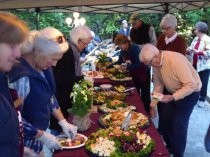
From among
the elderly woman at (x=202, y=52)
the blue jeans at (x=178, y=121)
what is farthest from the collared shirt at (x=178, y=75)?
the elderly woman at (x=202, y=52)

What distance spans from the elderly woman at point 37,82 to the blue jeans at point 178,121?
1.42 m

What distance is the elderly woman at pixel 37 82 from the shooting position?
1665 millimetres

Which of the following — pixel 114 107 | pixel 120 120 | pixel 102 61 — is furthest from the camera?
pixel 102 61

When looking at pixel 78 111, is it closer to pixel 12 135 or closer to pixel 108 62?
pixel 12 135

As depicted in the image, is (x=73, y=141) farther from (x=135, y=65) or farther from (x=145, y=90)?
(x=145, y=90)

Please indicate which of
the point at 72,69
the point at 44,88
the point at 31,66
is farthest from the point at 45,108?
the point at 72,69

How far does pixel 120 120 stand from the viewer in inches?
89.0

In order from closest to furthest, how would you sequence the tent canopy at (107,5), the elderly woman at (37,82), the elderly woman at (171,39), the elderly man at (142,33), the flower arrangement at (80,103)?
the elderly woman at (37,82), the flower arrangement at (80,103), the elderly woman at (171,39), the tent canopy at (107,5), the elderly man at (142,33)

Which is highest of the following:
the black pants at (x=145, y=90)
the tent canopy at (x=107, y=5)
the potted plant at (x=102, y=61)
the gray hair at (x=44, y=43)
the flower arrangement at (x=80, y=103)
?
the tent canopy at (x=107, y=5)

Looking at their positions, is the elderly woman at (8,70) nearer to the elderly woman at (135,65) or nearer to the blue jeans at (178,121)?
the blue jeans at (178,121)

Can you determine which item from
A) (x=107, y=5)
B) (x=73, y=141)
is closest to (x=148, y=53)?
(x=73, y=141)

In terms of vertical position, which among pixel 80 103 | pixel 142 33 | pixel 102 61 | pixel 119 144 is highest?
pixel 142 33

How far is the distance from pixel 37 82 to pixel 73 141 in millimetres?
394

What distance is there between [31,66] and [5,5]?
2737 millimetres
